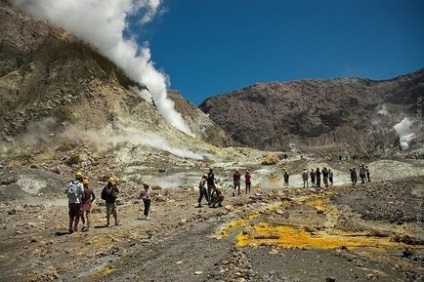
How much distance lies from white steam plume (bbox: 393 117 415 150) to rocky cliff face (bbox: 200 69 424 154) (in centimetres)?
197

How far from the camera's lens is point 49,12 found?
226 feet

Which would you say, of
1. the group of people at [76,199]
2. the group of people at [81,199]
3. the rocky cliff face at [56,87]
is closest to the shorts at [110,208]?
the group of people at [81,199]

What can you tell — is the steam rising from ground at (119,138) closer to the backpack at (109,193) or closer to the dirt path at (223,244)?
the dirt path at (223,244)

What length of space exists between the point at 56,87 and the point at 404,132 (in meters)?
119

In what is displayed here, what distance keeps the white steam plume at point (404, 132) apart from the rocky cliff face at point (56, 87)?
10047 cm

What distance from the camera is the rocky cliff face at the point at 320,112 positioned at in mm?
162000

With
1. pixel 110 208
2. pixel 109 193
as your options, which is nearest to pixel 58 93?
pixel 110 208

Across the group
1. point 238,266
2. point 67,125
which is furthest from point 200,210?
point 67,125

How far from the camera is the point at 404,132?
15288 centimetres

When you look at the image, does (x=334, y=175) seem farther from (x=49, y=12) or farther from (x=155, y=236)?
(x=49, y=12)

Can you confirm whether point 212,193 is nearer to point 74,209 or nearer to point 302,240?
point 302,240

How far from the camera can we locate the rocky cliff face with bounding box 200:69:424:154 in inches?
6378

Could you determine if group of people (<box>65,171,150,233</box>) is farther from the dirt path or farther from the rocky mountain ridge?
the rocky mountain ridge

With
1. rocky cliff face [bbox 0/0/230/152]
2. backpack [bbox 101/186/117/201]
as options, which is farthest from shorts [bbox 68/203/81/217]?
rocky cliff face [bbox 0/0/230/152]
